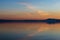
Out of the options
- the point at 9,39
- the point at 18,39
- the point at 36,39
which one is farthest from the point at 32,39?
the point at 9,39

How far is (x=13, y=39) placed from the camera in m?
5.02

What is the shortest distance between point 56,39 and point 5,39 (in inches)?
80.3

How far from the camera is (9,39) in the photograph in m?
5.00

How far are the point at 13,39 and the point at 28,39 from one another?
0.60 meters

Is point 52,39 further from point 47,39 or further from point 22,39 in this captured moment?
point 22,39

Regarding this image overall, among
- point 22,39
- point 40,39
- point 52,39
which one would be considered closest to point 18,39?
point 22,39

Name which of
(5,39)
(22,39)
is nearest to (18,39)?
(22,39)

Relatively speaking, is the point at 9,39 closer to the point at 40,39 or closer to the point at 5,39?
the point at 5,39

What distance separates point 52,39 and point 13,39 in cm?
157

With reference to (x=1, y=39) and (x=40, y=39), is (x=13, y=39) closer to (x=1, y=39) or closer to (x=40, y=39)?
(x=1, y=39)

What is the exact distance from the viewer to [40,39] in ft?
16.4

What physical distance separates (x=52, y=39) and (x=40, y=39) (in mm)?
514

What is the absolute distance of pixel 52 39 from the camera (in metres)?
5.14

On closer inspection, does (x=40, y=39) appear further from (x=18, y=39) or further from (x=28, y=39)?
(x=18, y=39)
